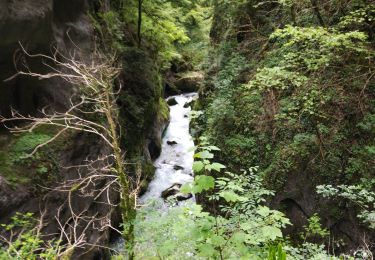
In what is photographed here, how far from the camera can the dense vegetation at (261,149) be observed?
4.52 m

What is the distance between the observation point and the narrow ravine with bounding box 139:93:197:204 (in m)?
13.8

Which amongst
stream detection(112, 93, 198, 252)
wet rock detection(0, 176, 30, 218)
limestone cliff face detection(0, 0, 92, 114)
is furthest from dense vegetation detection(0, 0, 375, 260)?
stream detection(112, 93, 198, 252)

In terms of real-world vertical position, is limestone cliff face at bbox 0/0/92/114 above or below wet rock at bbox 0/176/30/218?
above

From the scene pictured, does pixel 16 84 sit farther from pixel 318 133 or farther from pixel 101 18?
pixel 318 133

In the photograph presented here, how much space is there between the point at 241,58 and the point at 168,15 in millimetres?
4836

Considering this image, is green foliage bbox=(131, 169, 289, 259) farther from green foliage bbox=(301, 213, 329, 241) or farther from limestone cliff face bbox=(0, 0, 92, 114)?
limestone cliff face bbox=(0, 0, 92, 114)

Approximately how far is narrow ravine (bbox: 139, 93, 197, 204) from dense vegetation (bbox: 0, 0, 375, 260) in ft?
6.70

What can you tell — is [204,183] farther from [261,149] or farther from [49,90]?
[49,90]

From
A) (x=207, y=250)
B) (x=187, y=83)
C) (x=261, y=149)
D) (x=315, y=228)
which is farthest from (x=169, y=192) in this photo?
(x=187, y=83)

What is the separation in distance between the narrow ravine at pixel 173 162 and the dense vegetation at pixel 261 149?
6.70ft

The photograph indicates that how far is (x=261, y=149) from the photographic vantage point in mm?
9742

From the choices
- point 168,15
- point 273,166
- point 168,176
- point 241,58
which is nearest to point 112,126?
point 273,166

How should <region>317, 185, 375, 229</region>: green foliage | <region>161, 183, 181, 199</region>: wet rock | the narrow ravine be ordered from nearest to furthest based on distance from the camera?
<region>317, 185, 375, 229</region>: green foliage, <region>161, 183, 181, 199</region>: wet rock, the narrow ravine

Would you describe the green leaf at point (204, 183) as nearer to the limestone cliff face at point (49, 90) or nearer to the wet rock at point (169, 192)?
the limestone cliff face at point (49, 90)
